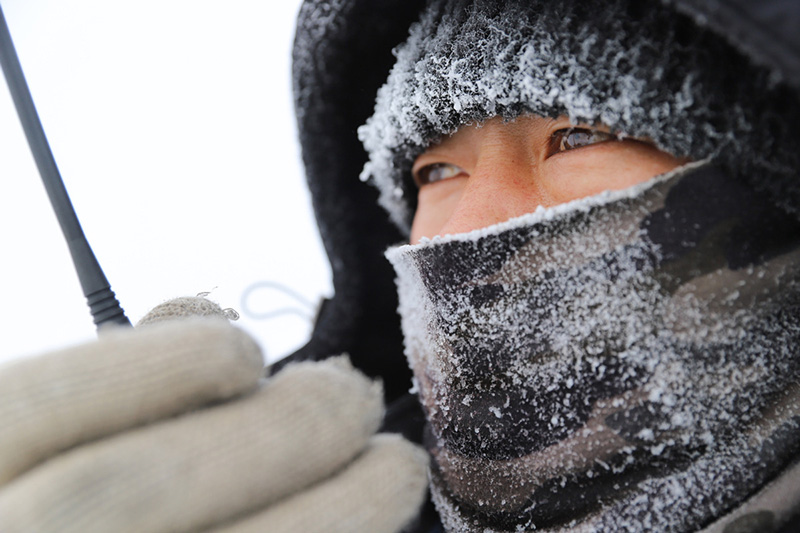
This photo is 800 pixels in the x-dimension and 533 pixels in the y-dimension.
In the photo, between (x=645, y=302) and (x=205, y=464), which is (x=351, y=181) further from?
(x=205, y=464)

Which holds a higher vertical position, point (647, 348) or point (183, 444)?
point (183, 444)

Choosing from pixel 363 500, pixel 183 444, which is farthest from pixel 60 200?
pixel 363 500

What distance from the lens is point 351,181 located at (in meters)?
1.33

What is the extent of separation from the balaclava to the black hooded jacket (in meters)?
0.48

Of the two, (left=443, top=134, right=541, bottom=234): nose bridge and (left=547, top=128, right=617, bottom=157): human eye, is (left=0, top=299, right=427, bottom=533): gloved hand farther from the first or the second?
(left=547, top=128, right=617, bottom=157): human eye

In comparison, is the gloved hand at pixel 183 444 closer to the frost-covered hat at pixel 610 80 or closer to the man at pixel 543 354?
the man at pixel 543 354

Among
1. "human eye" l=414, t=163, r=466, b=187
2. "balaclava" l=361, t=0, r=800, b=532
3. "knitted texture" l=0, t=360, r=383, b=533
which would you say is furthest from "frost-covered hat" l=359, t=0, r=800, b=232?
"knitted texture" l=0, t=360, r=383, b=533

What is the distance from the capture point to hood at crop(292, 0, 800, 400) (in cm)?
112

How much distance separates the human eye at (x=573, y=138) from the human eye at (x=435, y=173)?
0.74ft

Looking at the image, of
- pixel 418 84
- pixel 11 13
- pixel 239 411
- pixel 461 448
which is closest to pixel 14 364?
pixel 239 411

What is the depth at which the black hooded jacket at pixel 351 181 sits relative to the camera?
1.13m

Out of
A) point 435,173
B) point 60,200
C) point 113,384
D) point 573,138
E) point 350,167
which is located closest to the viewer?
point 113,384

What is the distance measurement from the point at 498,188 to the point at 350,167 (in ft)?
1.76

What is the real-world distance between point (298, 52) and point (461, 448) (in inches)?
35.9
